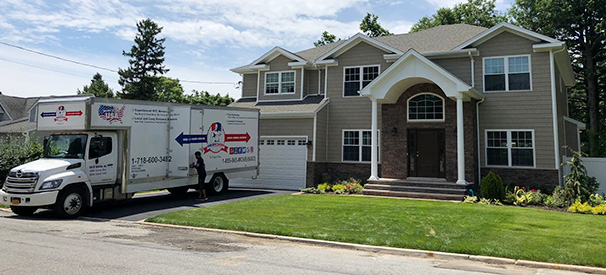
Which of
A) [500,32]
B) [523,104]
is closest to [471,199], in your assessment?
[523,104]

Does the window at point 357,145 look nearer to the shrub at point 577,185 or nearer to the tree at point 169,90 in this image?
the shrub at point 577,185

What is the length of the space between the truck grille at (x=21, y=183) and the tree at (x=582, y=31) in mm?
29655

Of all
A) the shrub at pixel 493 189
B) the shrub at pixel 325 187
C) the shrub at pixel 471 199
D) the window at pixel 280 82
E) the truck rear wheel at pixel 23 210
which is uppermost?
the window at pixel 280 82

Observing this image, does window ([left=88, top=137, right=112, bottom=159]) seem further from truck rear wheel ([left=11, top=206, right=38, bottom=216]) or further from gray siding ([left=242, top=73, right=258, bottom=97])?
gray siding ([left=242, top=73, right=258, bottom=97])

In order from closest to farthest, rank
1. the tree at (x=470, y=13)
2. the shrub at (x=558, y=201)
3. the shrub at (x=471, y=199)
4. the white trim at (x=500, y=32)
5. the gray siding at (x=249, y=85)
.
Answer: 1. the shrub at (x=558, y=201)
2. the shrub at (x=471, y=199)
3. the white trim at (x=500, y=32)
4. the gray siding at (x=249, y=85)
5. the tree at (x=470, y=13)

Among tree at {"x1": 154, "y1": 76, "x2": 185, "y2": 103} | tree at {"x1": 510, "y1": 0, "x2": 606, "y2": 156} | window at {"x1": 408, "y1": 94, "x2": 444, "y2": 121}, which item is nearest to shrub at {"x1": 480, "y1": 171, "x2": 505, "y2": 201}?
window at {"x1": 408, "y1": 94, "x2": 444, "y2": 121}

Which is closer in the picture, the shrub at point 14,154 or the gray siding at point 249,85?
the shrub at point 14,154

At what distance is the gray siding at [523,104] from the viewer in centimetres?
1591

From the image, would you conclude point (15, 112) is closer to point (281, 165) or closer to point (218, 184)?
point (281, 165)

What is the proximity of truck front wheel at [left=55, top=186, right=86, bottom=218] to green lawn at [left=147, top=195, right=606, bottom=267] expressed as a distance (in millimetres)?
2481

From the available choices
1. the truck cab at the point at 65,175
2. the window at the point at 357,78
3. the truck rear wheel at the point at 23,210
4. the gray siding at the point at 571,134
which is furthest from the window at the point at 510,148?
the truck rear wheel at the point at 23,210

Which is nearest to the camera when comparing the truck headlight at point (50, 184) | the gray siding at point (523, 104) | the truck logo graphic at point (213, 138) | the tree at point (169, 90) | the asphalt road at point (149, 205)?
the truck headlight at point (50, 184)

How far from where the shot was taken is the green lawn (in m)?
7.70

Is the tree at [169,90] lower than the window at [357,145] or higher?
higher
